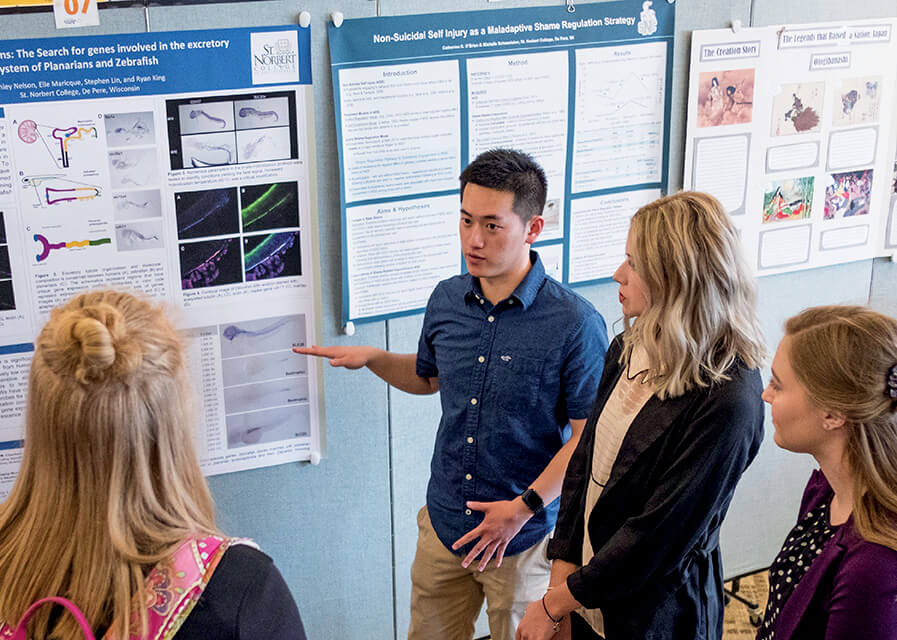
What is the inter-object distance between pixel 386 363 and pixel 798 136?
1.65 meters

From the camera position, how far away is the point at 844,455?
5.01 ft

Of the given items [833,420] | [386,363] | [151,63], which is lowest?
[386,363]

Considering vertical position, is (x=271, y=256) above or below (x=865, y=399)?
above

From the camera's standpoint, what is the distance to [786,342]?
1.60 m

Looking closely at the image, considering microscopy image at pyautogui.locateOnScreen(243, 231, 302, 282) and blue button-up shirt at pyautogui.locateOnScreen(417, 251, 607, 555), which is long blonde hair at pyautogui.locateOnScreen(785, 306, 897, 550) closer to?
blue button-up shirt at pyautogui.locateOnScreen(417, 251, 607, 555)

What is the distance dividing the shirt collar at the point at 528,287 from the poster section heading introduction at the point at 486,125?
0.43 metres

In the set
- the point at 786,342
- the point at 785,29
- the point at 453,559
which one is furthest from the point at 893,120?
the point at 453,559

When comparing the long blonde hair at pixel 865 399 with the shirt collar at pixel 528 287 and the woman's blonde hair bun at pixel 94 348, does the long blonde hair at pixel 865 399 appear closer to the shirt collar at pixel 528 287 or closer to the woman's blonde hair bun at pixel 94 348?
the shirt collar at pixel 528 287

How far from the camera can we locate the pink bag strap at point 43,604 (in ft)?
3.53

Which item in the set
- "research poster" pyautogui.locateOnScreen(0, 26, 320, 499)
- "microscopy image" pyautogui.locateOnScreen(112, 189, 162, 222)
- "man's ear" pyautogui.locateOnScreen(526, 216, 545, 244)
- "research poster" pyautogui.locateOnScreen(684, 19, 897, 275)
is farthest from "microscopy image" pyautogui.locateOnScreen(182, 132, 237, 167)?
"research poster" pyautogui.locateOnScreen(684, 19, 897, 275)

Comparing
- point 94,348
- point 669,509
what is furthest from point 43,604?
point 669,509

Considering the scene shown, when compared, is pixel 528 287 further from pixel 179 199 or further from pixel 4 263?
pixel 4 263

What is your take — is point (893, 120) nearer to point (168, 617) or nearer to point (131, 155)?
point (131, 155)

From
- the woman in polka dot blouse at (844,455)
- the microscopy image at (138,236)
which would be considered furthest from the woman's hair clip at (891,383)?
the microscopy image at (138,236)
